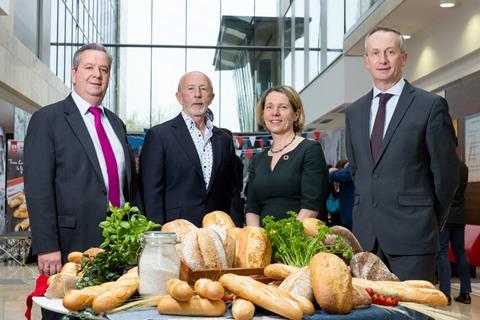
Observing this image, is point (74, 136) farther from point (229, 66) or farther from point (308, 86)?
point (229, 66)

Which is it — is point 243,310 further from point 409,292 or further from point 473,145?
point 473,145

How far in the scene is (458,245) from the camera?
339 inches

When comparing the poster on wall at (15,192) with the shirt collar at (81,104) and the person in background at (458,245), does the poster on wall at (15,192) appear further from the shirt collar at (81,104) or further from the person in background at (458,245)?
the shirt collar at (81,104)

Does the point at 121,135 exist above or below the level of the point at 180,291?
above

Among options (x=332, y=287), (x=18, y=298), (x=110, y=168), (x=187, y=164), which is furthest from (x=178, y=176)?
(x=18, y=298)

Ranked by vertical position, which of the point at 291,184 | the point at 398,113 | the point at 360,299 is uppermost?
the point at 398,113

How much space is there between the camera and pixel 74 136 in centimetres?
347

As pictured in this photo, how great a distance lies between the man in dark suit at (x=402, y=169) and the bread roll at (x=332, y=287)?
1291 millimetres

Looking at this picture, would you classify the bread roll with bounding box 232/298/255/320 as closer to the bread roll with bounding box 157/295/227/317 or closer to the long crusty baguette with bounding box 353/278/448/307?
the bread roll with bounding box 157/295/227/317

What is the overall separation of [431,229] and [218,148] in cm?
140

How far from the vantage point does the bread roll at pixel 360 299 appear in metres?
1.91

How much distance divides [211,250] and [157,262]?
0.22m

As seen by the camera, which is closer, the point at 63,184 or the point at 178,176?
the point at 63,184

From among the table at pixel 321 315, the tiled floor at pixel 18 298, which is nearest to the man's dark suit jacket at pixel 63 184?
the table at pixel 321 315
